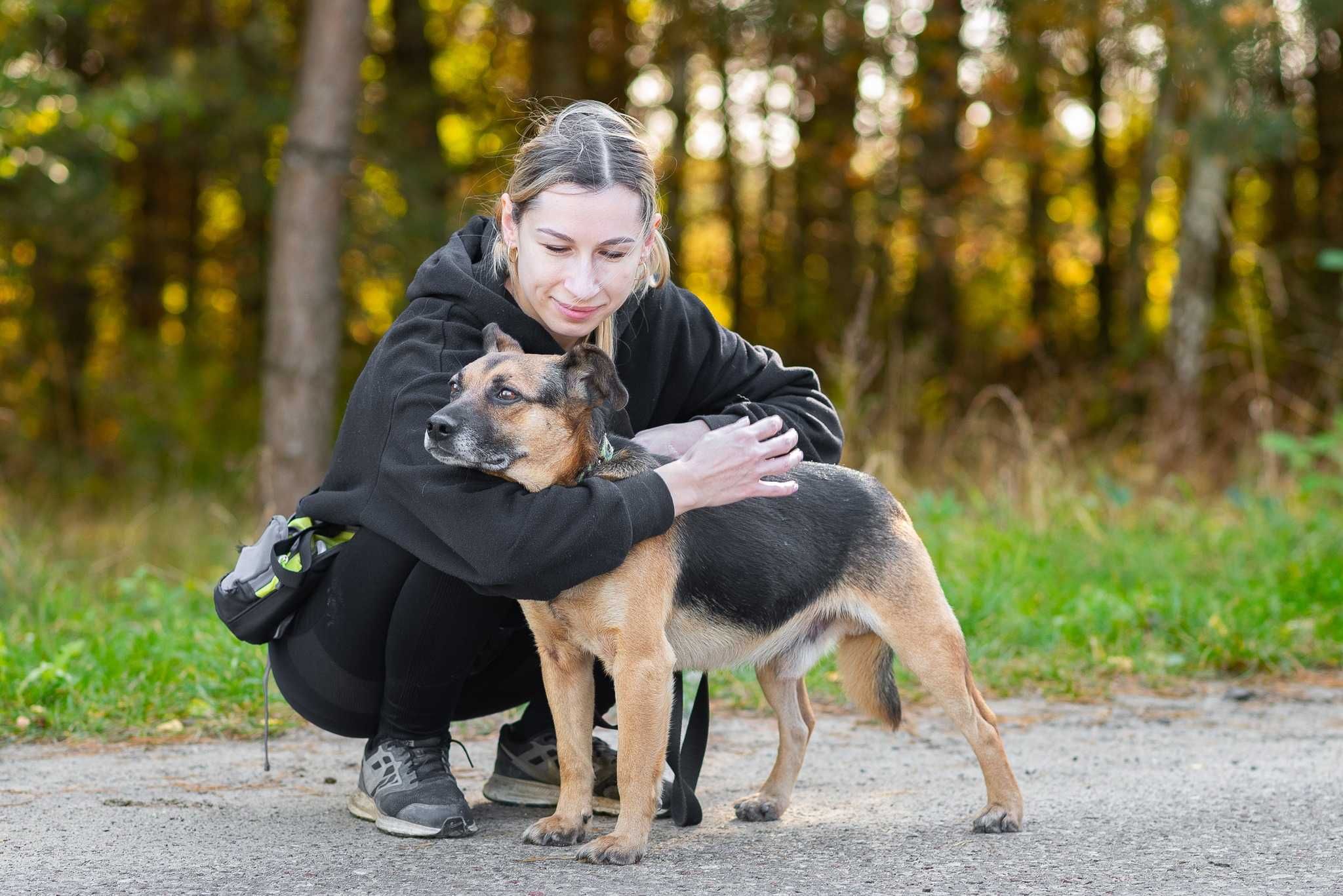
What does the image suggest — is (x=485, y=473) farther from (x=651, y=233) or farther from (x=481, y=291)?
(x=651, y=233)

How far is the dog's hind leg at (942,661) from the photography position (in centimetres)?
350

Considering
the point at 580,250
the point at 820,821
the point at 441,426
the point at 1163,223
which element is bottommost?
the point at 820,821

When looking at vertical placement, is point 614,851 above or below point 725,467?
below

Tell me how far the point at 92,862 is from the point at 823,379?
441 inches

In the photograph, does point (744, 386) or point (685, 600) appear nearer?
point (685, 600)

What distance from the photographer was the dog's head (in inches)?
124

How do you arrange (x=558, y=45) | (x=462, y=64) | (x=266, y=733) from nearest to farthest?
(x=266, y=733), (x=558, y=45), (x=462, y=64)

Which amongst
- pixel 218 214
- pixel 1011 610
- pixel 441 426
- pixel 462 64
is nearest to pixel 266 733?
pixel 441 426

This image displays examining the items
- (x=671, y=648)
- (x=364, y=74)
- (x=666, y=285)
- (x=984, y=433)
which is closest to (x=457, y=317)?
(x=666, y=285)

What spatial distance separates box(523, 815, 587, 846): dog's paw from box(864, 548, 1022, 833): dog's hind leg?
97 centimetres

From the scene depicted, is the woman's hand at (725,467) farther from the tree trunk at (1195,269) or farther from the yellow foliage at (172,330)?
the yellow foliage at (172,330)

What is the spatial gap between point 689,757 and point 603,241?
1.53 meters

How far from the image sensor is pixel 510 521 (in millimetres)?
3062

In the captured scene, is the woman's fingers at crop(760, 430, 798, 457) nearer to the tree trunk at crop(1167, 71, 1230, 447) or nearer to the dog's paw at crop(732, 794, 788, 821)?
the dog's paw at crop(732, 794, 788, 821)
